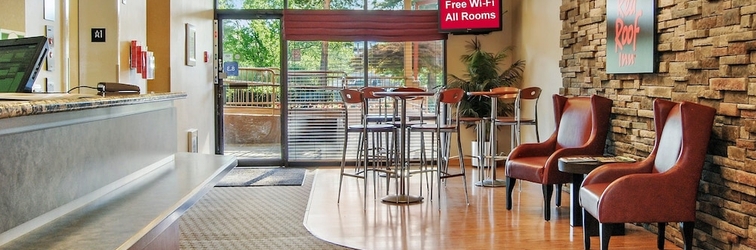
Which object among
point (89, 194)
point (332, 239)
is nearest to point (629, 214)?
point (332, 239)

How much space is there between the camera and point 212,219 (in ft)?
18.5

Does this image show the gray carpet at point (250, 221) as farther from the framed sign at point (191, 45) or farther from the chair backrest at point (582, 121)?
the chair backrest at point (582, 121)

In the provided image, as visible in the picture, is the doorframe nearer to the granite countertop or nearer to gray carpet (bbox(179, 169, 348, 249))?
gray carpet (bbox(179, 169, 348, 249))

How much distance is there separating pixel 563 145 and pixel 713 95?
1.91 m

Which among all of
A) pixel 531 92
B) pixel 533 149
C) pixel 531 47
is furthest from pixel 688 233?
pixel 531 47

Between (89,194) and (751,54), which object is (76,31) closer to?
(89,194)

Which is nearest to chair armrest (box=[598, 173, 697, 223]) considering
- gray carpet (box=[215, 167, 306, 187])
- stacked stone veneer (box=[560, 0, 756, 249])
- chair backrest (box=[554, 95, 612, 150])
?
stacked stone veneer (box=[560, 0, 756, 249])

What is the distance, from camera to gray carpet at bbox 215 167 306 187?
7.66m

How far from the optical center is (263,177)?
26.9ft

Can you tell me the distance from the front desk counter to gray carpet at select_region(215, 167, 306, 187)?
14.3ft

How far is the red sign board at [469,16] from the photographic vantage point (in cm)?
838

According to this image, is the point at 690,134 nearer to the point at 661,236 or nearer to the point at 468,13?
the point at 661,236

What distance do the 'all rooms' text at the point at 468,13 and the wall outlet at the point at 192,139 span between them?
318cm

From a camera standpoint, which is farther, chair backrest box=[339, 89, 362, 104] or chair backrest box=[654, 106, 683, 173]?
chair backrest box=[339, 89, 362, 104]
